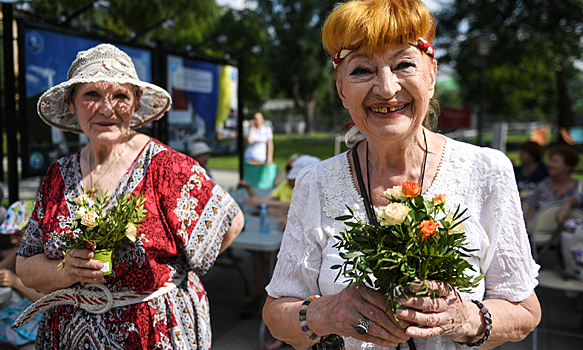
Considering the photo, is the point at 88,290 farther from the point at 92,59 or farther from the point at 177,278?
the point at 92,59

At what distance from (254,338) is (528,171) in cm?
496

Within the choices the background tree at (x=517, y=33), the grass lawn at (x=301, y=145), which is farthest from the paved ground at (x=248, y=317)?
the grass lawn at (x=301, y=145)

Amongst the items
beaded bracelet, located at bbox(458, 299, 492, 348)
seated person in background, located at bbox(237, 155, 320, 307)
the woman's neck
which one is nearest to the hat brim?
the woman's neck

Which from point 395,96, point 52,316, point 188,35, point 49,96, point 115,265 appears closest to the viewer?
point 395,96

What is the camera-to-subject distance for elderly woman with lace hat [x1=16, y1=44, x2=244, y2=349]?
1829 millimetres

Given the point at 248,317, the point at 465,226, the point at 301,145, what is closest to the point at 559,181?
the point at 248,317

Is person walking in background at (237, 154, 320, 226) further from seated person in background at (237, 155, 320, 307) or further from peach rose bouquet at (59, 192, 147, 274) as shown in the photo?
peach rose bouquet at (59, 192, 147, 274)

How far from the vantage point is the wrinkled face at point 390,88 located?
53.2 inches

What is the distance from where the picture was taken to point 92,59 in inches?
76.9

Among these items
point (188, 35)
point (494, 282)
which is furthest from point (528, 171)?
point (188, 35)

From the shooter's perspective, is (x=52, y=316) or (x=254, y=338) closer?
(x=52, y=316)

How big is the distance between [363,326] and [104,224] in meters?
1.04

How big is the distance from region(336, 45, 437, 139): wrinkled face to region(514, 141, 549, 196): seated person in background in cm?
579

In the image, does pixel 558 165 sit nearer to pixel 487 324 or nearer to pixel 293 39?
pixel 487 324
